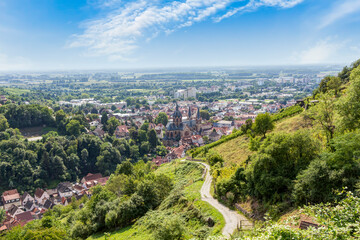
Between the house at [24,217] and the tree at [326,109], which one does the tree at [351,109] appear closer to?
the tree at [326,109]

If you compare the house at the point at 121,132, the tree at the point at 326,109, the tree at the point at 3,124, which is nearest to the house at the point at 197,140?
the house at the point at 121,132

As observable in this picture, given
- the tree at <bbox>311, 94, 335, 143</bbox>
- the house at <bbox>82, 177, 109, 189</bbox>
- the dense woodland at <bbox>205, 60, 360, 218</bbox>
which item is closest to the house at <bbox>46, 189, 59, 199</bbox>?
the house at <bbox>82, 177, 109, 189</bbox>

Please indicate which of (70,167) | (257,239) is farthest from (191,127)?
(257,239)

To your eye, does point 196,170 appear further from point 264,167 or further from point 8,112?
point 8,112

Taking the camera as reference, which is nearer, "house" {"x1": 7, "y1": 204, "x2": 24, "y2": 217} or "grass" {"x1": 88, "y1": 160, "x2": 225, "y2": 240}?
"grass" {"x1": 88, "y1": 160, "x2": 225, "y2": 240}

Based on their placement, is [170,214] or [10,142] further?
[10,142]

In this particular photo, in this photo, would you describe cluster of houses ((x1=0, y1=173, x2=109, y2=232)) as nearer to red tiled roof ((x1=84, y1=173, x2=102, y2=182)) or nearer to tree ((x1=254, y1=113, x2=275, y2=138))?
red tiled roof ((x1=84, y1=173, x2=102, y2=182))

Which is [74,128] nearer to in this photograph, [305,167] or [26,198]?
[26,198]
